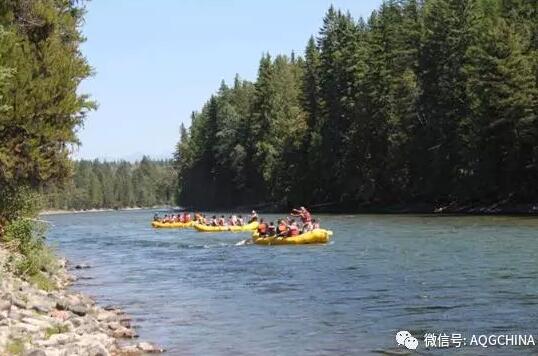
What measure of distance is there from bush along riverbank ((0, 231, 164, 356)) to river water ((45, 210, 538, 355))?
68cm

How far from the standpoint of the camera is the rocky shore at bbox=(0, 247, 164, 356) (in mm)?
10565

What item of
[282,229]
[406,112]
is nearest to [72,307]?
Result: [282,229]

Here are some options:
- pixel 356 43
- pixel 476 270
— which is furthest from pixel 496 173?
pixel 476 270

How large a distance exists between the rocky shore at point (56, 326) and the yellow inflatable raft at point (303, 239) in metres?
16.9

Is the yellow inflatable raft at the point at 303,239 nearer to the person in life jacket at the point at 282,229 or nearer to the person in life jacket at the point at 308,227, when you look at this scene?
the person in life jacket at the point at 282,229

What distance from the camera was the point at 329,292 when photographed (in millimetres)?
18781

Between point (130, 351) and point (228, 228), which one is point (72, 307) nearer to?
point (130, 351)

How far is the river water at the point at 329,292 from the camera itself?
44.4 feet

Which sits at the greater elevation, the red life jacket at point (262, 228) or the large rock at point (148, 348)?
the red life jacket at point (262, 228)

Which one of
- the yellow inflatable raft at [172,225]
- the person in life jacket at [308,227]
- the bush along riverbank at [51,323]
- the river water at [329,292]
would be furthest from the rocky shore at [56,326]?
the yellow inflatable raft at [172,225]

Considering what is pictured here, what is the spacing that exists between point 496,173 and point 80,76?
38818 mm

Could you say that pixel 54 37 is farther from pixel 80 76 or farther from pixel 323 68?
pixel 323 68

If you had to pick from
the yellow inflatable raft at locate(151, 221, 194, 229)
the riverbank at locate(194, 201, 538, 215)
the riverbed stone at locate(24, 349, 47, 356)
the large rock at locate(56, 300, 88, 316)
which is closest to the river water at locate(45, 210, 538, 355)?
the large rock at locate(56, 300, 88, 316)

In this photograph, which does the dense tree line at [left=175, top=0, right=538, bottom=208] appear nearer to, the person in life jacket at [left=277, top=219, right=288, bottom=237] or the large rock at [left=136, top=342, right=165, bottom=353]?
the person in life jacket at [left=277, top=219, right=288, bottom=237]
